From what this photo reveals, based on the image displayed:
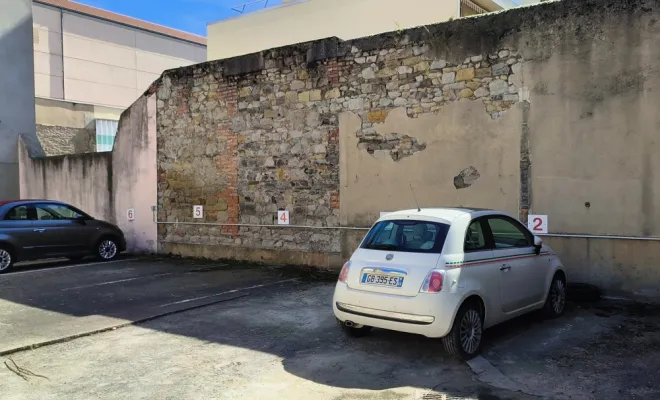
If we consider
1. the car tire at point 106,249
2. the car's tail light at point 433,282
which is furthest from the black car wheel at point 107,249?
the car's tail light at point 433,282

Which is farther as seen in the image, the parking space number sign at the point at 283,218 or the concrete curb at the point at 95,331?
the parking space number sign at the point at 283,218

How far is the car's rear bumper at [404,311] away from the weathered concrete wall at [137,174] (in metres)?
9.83

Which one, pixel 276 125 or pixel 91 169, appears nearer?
pixel 276 125

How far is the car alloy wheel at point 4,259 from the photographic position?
38.0 ft

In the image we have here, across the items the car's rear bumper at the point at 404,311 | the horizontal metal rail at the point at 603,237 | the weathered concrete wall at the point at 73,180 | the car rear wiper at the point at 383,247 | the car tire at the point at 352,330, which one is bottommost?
the car tire at the point at 352,330

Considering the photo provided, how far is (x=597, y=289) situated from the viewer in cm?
797

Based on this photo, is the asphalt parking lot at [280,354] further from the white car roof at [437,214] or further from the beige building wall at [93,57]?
the beige building wall at [93,57]

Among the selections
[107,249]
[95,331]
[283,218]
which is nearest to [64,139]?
[107,249]

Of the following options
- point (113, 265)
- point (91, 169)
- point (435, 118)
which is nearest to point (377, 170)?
point (435, 118)

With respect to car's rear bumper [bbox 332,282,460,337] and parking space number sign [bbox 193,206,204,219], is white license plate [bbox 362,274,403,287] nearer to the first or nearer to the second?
car's rear bumper [bbox 332,282,460,337]

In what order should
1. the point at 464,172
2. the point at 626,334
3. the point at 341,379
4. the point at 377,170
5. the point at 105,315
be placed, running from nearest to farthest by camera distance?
the point at 341,379
the point at 626,334
the point at 105,315
the point at 464,172
the point at 377,170

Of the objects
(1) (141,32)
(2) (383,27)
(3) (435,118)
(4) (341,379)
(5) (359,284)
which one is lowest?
(4) (341,379)

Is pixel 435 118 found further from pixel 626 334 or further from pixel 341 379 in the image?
pixel 341 379

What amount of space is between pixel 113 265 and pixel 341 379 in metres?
9.20
